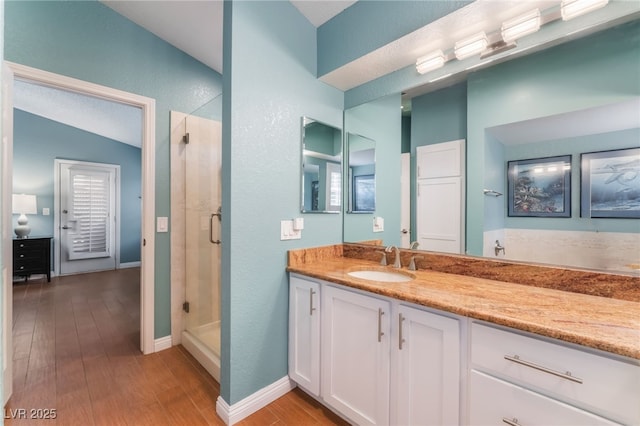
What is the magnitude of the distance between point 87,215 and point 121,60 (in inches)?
170

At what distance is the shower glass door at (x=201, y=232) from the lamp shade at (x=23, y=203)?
3864 mm

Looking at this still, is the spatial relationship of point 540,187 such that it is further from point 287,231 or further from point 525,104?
point 287,231

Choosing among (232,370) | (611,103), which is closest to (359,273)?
(232,370)

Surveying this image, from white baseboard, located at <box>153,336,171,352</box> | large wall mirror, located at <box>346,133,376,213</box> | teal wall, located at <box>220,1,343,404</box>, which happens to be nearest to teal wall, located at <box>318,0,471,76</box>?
teal wall, located at <box>220,1,343,404</box>

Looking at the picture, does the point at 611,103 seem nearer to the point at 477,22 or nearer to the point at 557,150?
the point at 557,150

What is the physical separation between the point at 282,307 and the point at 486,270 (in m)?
1.28

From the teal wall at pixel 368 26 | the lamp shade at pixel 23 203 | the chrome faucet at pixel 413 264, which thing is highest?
the teal wall at pixel 368 26

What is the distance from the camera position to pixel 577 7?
4.23 feet

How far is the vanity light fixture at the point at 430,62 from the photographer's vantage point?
67.1 inches

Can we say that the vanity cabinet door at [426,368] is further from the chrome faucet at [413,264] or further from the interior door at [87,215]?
the interior door at [87,215]

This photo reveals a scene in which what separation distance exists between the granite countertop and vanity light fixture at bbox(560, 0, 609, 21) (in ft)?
3.99

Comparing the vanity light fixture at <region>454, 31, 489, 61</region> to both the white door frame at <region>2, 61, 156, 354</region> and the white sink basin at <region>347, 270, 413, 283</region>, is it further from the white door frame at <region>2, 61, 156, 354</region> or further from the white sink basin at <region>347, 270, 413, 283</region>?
the white door frame at <region>2, 61, 156, 354</region>

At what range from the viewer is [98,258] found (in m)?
5.41

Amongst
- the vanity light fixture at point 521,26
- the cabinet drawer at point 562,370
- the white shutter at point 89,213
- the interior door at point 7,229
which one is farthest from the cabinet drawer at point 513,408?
the white shutter at point 89,213
